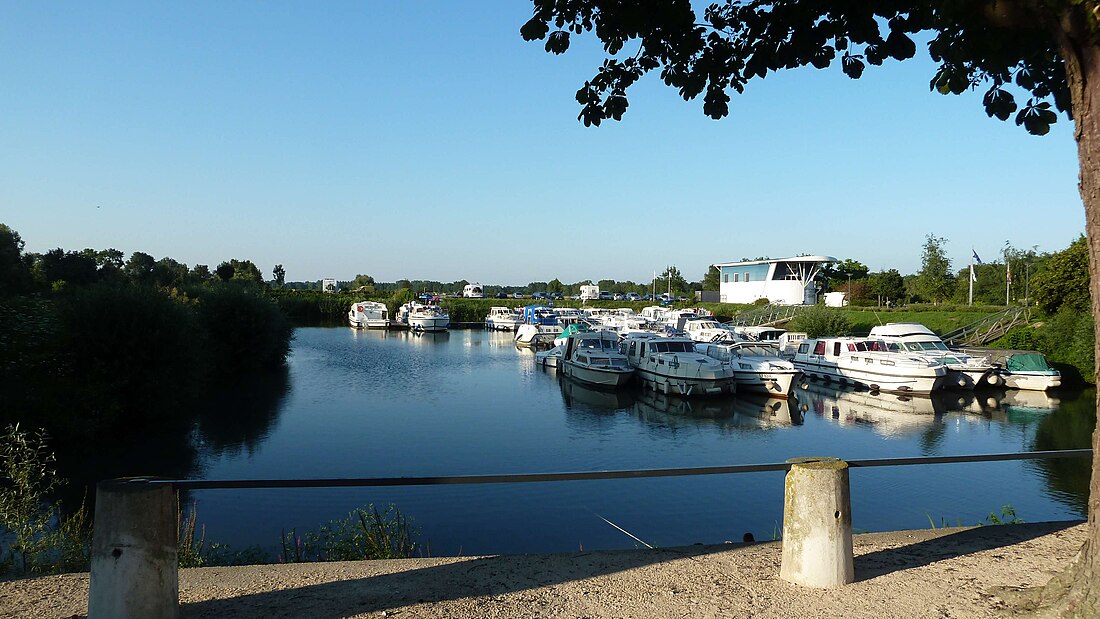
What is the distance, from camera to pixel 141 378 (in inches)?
895

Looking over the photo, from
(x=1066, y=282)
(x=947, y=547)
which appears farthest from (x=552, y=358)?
(x=947, y=547)

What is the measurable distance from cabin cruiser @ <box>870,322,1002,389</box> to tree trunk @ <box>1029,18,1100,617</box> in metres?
30.9

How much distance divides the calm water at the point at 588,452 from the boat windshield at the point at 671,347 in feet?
8.79

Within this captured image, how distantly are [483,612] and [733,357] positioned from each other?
30.1 meters

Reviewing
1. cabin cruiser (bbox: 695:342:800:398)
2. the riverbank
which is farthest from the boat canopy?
the riverbank

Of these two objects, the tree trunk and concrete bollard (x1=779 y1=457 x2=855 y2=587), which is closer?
the tree trunk

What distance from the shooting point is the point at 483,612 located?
4883 millimetres

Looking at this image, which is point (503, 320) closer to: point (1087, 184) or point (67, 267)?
point (67, 267)

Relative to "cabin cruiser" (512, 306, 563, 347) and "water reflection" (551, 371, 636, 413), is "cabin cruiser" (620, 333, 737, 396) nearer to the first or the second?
"water reflection" (551, 371, 636, 413)

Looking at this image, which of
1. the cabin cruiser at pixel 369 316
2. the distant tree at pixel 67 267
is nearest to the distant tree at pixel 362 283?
the cabin cruiser at pixel 369 316

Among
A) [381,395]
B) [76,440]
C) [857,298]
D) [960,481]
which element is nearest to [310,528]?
[76,440]

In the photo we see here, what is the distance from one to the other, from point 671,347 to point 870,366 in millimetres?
8930

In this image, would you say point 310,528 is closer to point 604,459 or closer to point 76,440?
point 604,459

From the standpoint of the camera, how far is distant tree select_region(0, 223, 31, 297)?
1294 inches
